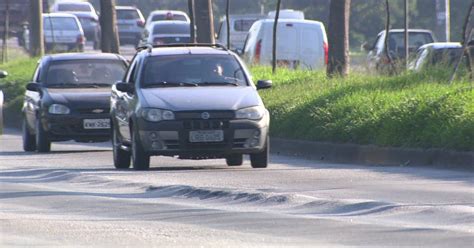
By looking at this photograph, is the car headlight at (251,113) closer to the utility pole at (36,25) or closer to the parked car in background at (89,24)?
the utility pole at (36,25)

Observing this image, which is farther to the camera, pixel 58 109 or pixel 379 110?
pixel 58 109

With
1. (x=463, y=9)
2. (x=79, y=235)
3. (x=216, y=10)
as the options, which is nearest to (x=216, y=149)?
(x=79, y=235)

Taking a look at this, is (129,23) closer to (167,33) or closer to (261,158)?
(167,33)

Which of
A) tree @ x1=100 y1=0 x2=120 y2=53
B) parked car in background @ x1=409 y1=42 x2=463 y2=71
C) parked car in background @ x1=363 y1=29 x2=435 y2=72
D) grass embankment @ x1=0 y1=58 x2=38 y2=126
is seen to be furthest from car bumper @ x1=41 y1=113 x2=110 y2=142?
parked car in background @ x1=363 y1=29 x2=435 y2=72

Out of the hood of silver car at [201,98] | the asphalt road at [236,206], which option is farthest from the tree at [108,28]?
the hood of silver car at [201,98]

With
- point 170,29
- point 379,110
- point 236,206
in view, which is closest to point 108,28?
point 379,110

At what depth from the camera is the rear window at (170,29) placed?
49209mm

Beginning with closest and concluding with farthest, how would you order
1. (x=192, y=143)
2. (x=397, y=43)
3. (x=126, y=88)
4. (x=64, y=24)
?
(x=192, y=143), (x=126, y=88), (x=397, y=43), (x=64, y=24)

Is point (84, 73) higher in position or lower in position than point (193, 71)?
lower

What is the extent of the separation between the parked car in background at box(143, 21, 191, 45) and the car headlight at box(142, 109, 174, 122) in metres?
31.3

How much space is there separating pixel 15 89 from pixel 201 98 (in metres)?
15.6

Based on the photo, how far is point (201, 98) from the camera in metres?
Answer: 17.2

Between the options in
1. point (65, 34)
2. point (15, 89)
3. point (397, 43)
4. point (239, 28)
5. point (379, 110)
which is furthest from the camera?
point (65, 34)

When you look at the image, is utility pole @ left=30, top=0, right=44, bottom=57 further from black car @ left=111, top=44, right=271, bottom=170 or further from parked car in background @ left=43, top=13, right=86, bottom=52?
black car @ left=111, top=44, right=271, bottom=170
